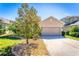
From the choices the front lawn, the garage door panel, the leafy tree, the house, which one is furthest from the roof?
the front lawn

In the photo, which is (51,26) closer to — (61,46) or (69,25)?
(69,25)

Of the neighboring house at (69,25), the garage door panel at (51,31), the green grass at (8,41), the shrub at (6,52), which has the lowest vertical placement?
the shrub at (6,52)

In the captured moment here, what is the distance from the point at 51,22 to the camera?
962 centimetres

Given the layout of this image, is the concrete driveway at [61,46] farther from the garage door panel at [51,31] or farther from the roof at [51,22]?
the roof at [51,22]

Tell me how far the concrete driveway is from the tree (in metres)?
0.50

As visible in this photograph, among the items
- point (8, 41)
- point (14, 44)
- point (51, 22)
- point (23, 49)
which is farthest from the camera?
point (51, 22)

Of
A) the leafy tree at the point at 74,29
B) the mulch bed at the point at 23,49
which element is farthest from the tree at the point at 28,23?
the leafy tree at the point at 74,29

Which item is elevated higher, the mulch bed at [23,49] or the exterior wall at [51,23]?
the exterior wall at [51,23]

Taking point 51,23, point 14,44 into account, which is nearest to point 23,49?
point 14,44

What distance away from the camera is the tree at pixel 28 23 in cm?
899

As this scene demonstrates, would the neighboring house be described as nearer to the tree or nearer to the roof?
the roof

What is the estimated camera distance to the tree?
899 centimetres

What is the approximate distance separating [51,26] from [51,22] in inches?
6.1

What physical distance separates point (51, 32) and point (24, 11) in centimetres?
141
